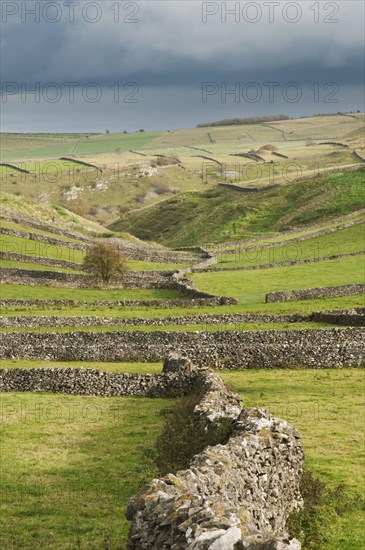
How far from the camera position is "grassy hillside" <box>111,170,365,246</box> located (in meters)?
128

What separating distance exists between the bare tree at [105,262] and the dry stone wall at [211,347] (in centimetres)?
2955

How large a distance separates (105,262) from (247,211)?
7190 cm

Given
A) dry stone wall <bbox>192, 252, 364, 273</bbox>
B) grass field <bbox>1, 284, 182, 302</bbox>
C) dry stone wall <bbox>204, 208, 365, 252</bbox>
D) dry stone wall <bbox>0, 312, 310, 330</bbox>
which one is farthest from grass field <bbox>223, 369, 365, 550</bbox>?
dry stone wall <bbox>204, 208, 365, 252</bbox>

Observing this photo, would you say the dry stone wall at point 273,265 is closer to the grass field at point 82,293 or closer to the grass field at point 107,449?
the grass field at point 82,293

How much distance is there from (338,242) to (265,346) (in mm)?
60541

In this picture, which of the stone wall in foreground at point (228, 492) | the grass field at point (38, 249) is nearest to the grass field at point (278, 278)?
the grass field at point (38, 249)

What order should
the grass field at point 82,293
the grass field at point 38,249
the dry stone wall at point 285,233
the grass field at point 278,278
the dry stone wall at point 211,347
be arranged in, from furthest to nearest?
the dry stone wall at point 285,233
the grass field at point 38,249
the grass field at point 278,278
the grass field at point 82,293
the dry stone wall at point 211,347

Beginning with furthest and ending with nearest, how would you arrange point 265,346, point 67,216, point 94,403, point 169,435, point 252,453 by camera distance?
point 67,216 < point 265,346 < point 94,403 < point 169,435 < point 252,453

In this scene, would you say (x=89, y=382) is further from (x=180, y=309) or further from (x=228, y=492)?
(x=180, y=309)

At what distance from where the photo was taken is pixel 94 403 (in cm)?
3291

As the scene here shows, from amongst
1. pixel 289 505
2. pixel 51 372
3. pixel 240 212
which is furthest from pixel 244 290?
pixel 240 212

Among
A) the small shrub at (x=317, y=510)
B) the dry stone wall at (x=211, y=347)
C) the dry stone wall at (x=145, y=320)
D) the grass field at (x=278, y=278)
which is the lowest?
the small shrub at (x=317, y=510)

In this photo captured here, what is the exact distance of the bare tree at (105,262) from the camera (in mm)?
72812

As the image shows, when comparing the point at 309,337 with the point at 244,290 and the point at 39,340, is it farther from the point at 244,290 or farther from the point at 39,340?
the point at 244,290
